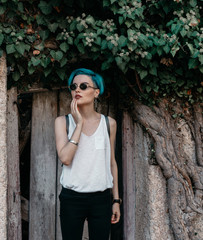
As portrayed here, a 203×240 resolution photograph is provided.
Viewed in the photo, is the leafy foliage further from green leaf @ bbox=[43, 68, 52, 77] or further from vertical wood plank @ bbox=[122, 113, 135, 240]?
vertical wood plank @ bbox=[122, 113, 135, 240]

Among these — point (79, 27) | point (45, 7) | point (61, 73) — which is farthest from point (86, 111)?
point (45, 7)

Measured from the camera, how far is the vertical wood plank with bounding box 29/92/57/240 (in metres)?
3.26

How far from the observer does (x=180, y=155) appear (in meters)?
3.28

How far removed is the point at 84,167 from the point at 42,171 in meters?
0.84

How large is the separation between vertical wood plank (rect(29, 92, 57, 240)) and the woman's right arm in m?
0.65

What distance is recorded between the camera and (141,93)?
3.19m

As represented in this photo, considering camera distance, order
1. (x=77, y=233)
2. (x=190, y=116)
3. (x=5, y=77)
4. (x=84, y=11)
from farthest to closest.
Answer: (x=190, y=116) → (x=84, y=11) → (x=5, y=77) → (x=77, y=233)

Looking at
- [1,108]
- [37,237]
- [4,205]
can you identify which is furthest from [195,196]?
[1,108]

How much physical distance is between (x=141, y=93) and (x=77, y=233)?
4.55 feet

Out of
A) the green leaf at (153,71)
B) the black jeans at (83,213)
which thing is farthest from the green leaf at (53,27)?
the black jeans at (83,213)

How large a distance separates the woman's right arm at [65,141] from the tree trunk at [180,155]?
0.89m

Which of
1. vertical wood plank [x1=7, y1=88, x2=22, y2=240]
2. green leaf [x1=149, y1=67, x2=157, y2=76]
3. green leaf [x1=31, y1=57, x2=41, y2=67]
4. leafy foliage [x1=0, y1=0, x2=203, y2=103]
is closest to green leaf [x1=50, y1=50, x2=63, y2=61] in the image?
leafy foliage [x1=0, y1=0, x2=203, y2=103]

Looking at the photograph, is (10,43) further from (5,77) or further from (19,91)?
(19,91)

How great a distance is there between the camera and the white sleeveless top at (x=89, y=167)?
254cm
